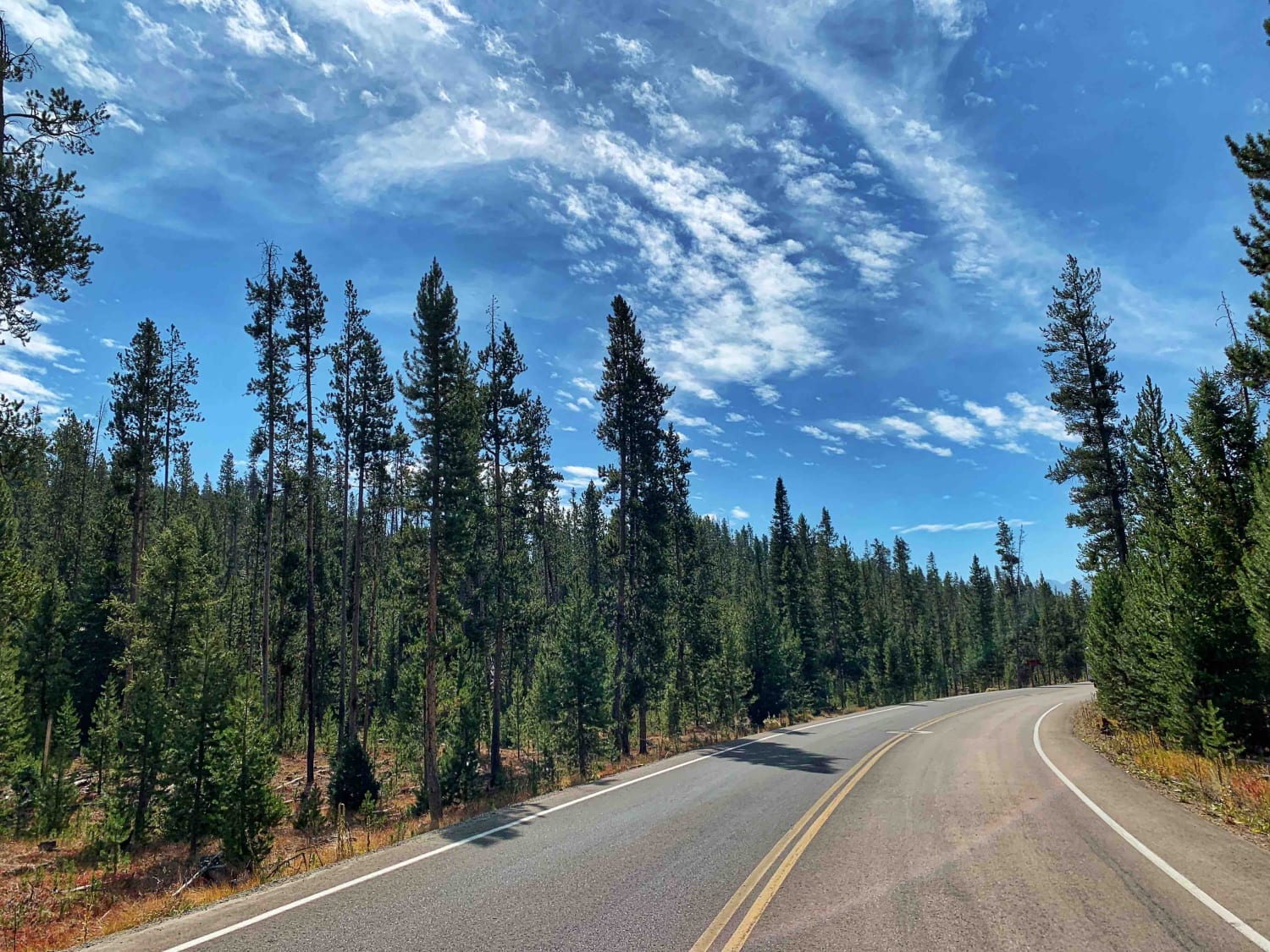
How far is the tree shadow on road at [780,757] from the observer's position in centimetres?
1500

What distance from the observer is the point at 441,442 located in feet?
63.9

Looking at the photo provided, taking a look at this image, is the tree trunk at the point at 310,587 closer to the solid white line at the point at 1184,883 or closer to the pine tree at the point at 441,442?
the pine tree at the point at 441,442

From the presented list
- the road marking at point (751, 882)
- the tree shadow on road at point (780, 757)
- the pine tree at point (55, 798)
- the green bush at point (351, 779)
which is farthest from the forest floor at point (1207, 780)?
the pine tree at point (55, 798)

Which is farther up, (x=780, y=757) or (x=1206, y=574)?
(x=1206, y=574)

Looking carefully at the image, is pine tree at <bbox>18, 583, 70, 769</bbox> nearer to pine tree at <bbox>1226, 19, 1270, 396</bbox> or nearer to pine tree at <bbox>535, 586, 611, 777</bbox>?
pine tree at <bbox>535, 586, 611, 777</bbox>

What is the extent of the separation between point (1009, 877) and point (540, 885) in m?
5.19

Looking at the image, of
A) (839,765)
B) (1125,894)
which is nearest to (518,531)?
(839,765)

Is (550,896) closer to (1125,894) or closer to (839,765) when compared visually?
(1125,894)

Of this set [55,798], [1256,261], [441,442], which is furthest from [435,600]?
[1256,261]

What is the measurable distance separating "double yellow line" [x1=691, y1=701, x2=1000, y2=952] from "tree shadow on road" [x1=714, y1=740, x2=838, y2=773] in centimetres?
202

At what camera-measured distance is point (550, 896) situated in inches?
242

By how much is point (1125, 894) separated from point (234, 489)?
95271 millimetres

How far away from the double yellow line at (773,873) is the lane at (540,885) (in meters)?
0.12

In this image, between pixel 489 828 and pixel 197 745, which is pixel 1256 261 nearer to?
pixel 489 828
